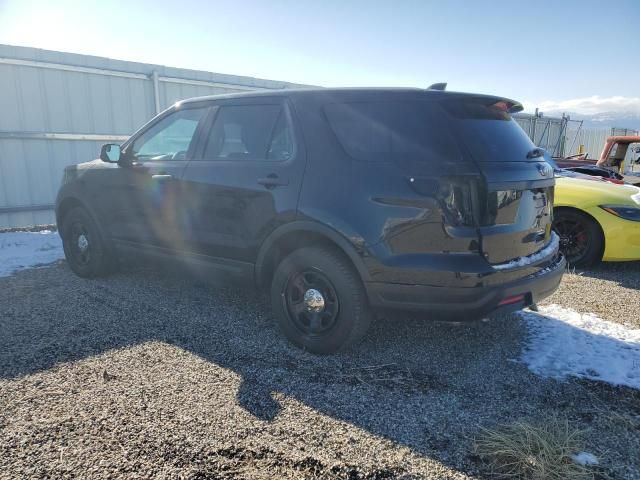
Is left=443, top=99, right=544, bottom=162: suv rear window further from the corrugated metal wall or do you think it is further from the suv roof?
the corrugated metal wall

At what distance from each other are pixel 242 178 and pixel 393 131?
119 centimetres

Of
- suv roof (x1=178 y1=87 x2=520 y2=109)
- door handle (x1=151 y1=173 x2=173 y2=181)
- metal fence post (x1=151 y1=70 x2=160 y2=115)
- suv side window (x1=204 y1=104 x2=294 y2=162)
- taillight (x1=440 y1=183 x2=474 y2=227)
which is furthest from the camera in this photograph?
metal fence post (x1=151 y1=70 x2=160 y2=115)

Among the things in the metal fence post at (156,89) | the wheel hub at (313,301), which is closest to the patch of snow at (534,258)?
the wheel hub at (313,301)

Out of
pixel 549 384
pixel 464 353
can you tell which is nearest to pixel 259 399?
pixel 464 353

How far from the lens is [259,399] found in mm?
2736

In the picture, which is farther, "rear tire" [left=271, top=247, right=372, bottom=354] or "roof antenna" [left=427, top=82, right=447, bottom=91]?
"roof antenna" [left=427, top=82, right=447, bottom=91]

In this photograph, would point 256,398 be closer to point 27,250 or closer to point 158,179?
point 158,179

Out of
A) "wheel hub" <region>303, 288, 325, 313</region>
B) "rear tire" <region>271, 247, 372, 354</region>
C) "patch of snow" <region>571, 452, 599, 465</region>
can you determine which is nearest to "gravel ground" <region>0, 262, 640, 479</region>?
"patch of snow" <region>571, 452, 599, 465</region>

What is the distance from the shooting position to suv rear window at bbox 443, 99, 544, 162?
2.89 metres

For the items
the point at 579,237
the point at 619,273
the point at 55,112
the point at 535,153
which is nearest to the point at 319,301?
the point at 535,153

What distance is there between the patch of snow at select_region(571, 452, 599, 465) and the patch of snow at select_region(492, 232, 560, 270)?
3.40ft

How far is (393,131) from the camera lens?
2.98 m

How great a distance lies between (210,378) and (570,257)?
15.6ft

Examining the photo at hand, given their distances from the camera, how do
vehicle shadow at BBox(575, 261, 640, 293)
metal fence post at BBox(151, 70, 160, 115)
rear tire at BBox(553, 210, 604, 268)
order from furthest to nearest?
metal fence post at BBox(151, 70, 160, 115) < rear tire at BBox(553, 210, 604, 268) < vehicle shadow at BBox(575, 261, 640, 293)
